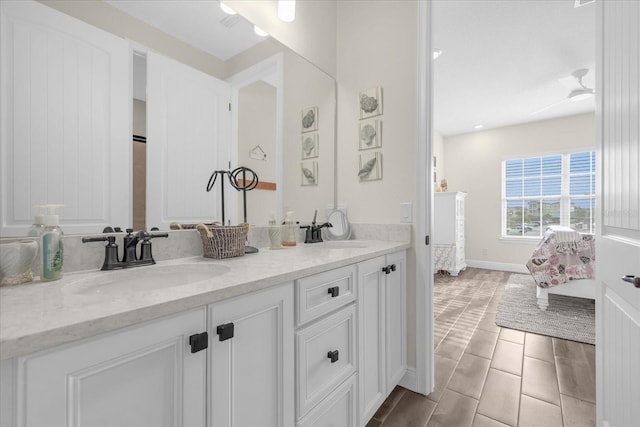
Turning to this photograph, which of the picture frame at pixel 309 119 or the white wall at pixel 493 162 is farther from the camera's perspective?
the white wall at pixel 493 162

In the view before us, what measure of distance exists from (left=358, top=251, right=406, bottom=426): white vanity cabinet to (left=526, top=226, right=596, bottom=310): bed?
7.18ft

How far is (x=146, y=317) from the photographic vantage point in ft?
1.92

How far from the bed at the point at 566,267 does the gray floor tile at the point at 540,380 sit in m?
1.26

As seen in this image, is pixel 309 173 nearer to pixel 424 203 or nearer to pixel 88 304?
pixel 424 203

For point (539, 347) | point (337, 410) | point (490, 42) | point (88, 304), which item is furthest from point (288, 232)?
point (490, 42)

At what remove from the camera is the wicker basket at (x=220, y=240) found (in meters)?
1.19

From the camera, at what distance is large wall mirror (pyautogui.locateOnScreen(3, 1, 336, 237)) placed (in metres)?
1.10

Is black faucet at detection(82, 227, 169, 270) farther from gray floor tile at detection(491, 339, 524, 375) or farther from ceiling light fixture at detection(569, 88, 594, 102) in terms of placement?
ceiling light fixture at detection(569, 88, 594, 102)

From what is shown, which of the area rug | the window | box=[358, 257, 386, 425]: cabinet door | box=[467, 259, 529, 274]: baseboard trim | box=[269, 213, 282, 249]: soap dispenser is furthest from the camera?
box=[467, 259, 529, 274]: baseboard trim

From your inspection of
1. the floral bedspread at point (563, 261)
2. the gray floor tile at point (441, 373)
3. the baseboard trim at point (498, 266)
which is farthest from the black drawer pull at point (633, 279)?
the baseboard trim at point (498, 266)

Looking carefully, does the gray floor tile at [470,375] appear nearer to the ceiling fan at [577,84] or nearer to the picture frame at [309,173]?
the picture frame at [309,173]

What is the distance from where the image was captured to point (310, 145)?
198cm

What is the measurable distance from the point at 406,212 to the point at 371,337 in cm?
76

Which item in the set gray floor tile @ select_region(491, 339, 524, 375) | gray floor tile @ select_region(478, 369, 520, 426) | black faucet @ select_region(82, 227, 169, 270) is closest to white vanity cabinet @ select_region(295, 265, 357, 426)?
black faucet @ select_region(82, 227, 169, 270)
